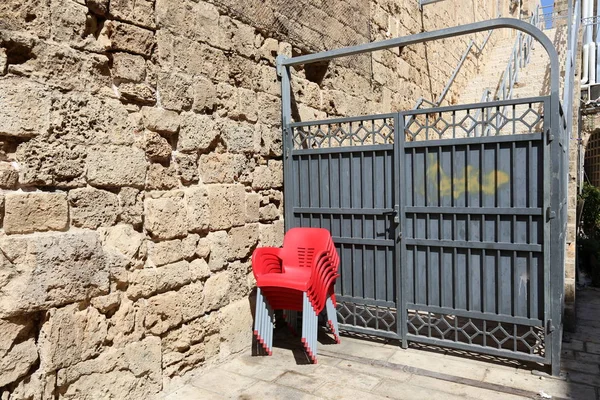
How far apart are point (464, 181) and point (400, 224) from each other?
577 millimetres

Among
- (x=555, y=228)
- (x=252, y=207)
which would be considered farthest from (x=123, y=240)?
(x=555, y=228)

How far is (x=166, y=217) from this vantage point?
315 centimetres

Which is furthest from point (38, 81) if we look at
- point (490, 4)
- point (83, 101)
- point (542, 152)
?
point (490, 4)

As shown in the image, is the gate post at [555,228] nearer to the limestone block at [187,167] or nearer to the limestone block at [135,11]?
the limestone block at [187,167]

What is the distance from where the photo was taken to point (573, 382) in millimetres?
3172

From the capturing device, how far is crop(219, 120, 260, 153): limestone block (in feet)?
12.1

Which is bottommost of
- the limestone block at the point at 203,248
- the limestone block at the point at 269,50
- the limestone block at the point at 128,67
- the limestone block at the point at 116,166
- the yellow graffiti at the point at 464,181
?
the limestone block at the point at 203,248

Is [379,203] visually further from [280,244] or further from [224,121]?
[224,121]

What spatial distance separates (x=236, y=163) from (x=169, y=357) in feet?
4.86

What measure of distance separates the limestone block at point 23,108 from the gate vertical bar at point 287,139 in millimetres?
2078

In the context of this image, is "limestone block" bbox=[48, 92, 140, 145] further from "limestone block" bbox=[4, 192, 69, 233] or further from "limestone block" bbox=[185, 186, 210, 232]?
"limestone block" bbox=[185, 186, 210, 232]

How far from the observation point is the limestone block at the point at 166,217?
10.1 feet

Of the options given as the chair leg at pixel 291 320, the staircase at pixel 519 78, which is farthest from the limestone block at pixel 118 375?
the staircase at pixel 519 78

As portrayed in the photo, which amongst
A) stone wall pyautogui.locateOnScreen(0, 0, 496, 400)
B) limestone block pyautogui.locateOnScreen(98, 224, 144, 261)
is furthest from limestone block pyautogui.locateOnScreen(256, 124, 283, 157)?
limestone block pyautogui.locateOnScreen(98, 224, 144, 261)
